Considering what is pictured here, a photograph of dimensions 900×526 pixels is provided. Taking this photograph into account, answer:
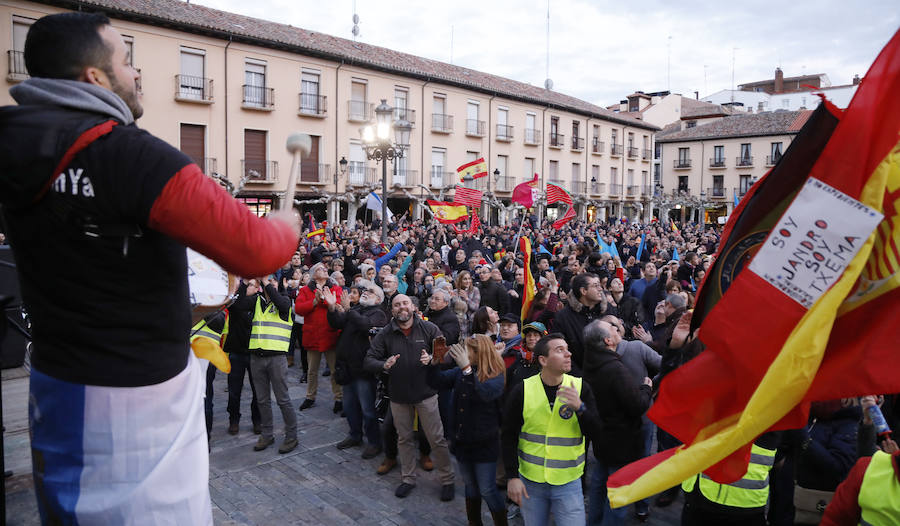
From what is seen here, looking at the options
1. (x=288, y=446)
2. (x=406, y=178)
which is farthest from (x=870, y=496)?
(x=406, y=178)

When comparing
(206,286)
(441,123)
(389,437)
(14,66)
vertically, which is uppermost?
(441,123)

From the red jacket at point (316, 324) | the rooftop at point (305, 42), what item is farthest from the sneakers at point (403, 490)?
the rooftop at point (305, 42)

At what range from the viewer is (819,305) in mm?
1544

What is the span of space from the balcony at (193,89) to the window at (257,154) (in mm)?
2147

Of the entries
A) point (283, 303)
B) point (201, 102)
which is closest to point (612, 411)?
point (283, 303)

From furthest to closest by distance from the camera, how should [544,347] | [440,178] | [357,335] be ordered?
[440,178]
[357,335]
[544,347]

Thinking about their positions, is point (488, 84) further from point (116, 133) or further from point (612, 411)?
point (116, 133)

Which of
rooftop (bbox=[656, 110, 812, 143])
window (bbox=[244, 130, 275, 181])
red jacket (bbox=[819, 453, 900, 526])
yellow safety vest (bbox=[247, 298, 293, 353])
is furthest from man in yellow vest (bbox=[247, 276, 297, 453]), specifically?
rooftop (bbox=[656, 110, 812, 143])

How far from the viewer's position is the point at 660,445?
231 inches

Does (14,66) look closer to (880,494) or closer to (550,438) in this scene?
(550,438)

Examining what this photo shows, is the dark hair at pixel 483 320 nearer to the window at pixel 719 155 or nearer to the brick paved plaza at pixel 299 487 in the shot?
the brick paved plaza at pixel 299 487

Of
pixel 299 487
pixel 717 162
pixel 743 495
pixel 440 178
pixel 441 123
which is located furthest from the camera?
pixel 717 162

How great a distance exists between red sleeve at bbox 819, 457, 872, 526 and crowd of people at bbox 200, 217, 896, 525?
→ 52cm

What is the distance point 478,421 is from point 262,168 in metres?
23.8
